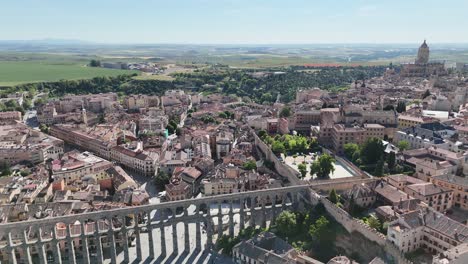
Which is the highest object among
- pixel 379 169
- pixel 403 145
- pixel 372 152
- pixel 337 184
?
pixel 403 145

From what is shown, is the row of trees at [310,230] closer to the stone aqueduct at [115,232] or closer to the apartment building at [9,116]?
the stone aqueduct at [115,232]

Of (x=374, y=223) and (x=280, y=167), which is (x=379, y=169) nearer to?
(x=374, y=223)

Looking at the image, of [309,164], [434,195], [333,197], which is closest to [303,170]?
[309,164]

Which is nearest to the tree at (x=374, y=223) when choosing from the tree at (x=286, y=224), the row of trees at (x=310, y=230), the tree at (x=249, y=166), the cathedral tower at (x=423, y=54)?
the row of trees at (x=310, y=230)

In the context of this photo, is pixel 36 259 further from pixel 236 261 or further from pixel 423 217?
pixel 423 217

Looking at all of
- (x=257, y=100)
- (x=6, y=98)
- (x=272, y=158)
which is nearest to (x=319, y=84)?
(x=257, y=100)

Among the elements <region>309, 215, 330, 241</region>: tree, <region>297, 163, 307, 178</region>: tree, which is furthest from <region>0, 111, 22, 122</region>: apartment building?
<region>309, 215, 330, 241</region>: tree

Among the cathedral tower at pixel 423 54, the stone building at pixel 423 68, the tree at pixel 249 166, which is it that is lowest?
the tree at pixel 249 166
